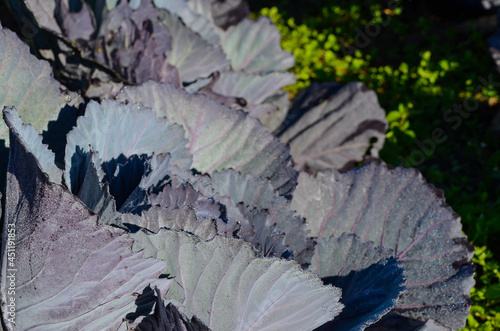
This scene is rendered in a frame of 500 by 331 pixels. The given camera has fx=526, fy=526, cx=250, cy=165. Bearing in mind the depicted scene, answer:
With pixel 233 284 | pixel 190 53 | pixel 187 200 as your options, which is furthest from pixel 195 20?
pixel 233 284

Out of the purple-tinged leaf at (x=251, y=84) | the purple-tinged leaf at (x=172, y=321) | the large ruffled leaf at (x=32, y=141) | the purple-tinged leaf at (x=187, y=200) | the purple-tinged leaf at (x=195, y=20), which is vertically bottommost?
the purple-tinged leaf at (x=251, y=84)

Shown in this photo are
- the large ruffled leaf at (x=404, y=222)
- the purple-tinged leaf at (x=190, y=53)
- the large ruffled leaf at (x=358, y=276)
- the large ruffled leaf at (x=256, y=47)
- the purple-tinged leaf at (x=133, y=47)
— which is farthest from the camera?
the large ruffled leaf at (x=256, y=47)

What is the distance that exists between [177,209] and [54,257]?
342 millimetres

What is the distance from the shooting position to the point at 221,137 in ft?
6.71

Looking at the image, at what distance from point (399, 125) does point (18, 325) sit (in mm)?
2850

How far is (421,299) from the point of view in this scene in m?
1.83

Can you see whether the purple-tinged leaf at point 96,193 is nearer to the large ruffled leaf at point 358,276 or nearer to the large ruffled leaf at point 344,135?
the large ruffled leaf at point 358,276

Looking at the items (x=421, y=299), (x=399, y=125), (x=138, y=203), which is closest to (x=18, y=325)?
(x=138, y=203)

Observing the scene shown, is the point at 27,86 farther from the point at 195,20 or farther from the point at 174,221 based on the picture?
the point at 195,20

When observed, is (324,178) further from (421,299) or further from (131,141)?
(131,141)

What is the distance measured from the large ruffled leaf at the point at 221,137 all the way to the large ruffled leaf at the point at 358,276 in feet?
1.34

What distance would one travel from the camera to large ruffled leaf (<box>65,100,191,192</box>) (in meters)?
1.59

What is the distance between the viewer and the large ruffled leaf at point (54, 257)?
4.08ft

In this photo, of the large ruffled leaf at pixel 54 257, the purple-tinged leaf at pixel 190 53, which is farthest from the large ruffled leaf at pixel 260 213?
the purple-tinged leaf at pixel 190 53
